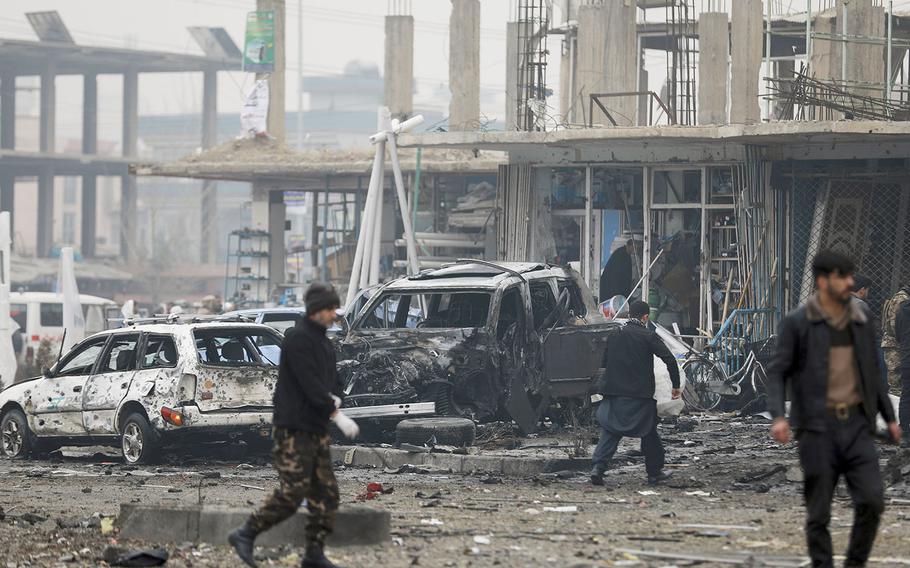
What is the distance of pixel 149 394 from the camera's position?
1512 cm

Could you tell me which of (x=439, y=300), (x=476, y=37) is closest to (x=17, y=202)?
(x=476, y=37)

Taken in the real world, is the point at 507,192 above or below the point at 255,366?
above

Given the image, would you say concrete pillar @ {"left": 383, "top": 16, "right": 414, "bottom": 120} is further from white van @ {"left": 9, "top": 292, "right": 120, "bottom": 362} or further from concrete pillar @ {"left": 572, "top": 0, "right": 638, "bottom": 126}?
white van @ {"left": 9, "top": 292, "right": 120, "bottom": 362}

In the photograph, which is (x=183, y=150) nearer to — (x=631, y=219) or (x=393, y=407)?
(x=631, y=219)

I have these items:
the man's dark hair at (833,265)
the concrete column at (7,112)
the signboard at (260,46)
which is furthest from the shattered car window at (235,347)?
the concrete column at (7,112)

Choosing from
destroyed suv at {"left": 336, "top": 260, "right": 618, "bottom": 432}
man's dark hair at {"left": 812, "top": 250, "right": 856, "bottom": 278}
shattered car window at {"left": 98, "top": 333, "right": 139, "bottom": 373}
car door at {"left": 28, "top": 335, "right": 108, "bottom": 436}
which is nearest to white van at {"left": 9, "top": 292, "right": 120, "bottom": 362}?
car door at {"left": 28, "top": 335, "right": 108, "bottom": 436}

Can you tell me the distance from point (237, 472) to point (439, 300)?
3.72 m

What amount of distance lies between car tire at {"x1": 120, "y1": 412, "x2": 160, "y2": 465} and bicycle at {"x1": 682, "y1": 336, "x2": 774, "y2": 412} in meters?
7.50

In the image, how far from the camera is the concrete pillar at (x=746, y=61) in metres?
22.4

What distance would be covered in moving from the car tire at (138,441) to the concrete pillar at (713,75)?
11.3m

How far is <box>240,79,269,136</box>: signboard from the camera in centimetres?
3362

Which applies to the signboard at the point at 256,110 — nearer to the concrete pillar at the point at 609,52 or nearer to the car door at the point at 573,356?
the concrete pillar at the point at 609,52

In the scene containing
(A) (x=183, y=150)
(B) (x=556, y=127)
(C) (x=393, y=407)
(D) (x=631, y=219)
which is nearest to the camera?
(C) (x=393, y=407)

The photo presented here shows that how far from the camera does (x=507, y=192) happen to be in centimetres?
2445
